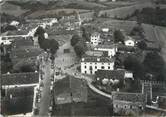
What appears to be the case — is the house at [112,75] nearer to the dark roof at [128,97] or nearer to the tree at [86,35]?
the dark roof at [128,97]

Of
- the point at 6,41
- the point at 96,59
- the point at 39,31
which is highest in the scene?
the point at 39,31

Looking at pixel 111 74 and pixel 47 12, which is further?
pixel 47 12

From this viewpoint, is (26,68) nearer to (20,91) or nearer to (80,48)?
(20,91)

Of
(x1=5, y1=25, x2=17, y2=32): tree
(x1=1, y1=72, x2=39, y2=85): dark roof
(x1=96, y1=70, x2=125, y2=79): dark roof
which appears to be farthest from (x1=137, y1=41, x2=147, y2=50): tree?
(x1=5, y1=25, x2=17, y2=32): tree

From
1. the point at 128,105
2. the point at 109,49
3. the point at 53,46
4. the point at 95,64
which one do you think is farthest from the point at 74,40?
the point at 128,105

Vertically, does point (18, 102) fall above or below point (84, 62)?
below

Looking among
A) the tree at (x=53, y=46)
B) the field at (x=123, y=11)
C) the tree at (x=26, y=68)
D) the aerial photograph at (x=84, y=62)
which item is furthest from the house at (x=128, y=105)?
the field at (x=123, y=11)

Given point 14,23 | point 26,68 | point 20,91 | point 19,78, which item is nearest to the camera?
point 20,91
